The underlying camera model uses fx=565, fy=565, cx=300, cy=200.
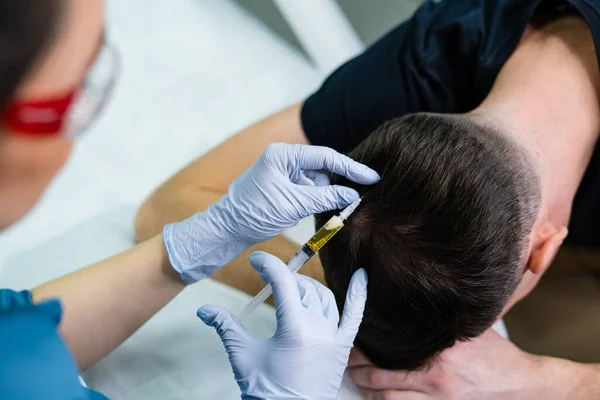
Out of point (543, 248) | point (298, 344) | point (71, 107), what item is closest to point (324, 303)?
point (298, 344)

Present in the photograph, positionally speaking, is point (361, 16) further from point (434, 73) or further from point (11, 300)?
point (11, 300)

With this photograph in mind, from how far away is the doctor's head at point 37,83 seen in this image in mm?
418

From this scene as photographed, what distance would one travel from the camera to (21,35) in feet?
1.36

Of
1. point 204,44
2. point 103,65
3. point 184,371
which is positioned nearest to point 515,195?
point 103,65

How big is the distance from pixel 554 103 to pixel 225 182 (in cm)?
65

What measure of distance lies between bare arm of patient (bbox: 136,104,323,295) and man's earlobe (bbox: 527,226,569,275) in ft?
1.56

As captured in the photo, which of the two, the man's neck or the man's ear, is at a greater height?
the man's neck

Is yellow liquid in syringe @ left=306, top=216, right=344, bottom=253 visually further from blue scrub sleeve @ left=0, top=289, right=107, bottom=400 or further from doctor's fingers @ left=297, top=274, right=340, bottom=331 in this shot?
blue scrub sleeve @ left=0, top=289, right=107, bottom=400

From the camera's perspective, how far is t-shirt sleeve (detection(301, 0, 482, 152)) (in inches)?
42.5

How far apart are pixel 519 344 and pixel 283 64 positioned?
38.2 inches

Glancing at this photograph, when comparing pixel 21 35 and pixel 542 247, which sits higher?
pixel 21 35

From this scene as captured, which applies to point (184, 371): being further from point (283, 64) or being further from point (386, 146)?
point (283, 64)

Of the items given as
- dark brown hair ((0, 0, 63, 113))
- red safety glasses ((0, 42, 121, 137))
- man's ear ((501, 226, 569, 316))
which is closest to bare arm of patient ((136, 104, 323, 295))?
man's ear ((501, 226, 569, 316))

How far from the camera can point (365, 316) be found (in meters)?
0.84
